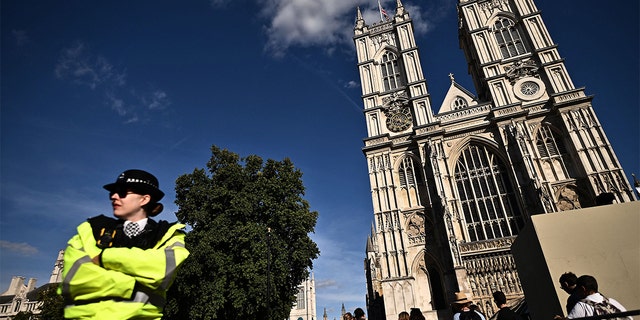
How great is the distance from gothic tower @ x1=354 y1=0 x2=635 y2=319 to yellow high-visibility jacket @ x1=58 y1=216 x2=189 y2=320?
19207 mm

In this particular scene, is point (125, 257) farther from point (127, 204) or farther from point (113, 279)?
point (127, 204)

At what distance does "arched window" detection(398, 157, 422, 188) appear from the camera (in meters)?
23.2

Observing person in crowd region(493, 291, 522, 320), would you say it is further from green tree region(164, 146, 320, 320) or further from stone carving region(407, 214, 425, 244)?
stone carving region(407, 214, 425, 244)

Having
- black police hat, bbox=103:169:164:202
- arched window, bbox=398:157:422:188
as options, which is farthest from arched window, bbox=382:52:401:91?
black police hat, bbox=103:169:164:202

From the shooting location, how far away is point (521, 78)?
2356cm

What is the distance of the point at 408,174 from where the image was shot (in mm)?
23656

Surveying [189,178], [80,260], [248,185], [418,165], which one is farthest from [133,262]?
[418,165]

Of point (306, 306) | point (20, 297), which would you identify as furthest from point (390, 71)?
point (20, 297)

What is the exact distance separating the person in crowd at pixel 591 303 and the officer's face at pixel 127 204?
5333mm

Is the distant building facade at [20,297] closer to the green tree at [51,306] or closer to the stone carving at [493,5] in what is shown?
the green tree at [51,306]

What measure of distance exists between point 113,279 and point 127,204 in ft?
2.11

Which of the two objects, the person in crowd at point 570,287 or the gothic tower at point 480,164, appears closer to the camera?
the person in crowd at point 570,287

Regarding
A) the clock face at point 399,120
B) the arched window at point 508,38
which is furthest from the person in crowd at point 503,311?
the arched window at point 508,38

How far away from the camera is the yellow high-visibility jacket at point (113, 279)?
5.64 feet
